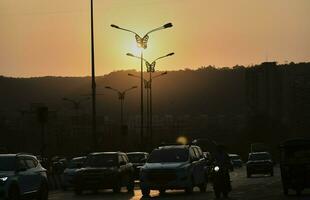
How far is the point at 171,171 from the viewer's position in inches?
1314

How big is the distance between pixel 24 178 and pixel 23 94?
161m

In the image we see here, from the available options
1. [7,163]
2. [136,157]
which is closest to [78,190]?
[7,163]

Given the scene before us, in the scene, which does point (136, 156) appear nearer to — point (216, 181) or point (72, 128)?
point (216, 181)

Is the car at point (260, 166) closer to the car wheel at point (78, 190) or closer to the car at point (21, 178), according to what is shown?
the car wheel at point (78, 190)

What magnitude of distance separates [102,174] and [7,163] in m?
9.24

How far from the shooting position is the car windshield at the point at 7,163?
2714 centimetres

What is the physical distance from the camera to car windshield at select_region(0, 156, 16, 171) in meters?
27.1

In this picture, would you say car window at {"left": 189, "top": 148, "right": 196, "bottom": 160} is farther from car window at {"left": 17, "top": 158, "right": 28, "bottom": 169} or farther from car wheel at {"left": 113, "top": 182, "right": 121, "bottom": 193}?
car window at {"left": 17, "top": 158, "right": 28, "bottom": 169}

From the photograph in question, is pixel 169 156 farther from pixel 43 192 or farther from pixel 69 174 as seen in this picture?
pixel 69 174

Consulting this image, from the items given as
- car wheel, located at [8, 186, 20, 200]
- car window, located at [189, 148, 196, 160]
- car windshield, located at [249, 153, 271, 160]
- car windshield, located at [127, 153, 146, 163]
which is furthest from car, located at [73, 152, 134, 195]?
car windshield, located at [249, 153, 271, 160]


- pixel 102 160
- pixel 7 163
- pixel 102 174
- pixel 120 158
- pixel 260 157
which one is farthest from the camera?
pixel 260 157

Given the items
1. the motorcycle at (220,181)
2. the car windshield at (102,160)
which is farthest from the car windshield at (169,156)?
the motorcycle at (220,181)

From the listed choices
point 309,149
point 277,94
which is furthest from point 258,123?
point 309,149

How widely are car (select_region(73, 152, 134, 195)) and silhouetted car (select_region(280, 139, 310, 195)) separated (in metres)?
7.92
